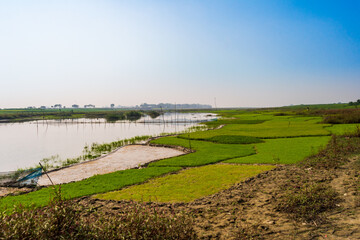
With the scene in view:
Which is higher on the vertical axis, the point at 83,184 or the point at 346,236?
the point at 346,236

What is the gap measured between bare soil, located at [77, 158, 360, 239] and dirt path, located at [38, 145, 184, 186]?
7.58 metres

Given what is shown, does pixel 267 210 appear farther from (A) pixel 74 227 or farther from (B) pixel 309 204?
(A) pixel 74 227

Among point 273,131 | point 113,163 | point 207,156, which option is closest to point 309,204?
point 207,156

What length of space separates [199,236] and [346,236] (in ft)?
13.6

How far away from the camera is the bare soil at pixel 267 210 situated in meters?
6.67

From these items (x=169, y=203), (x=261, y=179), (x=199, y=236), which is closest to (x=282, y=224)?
(x=199, y=236)

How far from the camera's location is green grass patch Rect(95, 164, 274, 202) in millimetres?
11930

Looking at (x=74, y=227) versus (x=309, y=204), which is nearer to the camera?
(x=74, y=227)

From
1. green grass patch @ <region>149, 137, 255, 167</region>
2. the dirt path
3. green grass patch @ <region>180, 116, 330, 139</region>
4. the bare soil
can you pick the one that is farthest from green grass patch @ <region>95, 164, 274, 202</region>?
green grass patch @ <region>180, 116, 330, 139</region>

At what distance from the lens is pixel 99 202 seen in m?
11.3

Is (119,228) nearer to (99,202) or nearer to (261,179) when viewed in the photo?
(99,202)

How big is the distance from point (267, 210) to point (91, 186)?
11231mm

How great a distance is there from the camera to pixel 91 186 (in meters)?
14.7

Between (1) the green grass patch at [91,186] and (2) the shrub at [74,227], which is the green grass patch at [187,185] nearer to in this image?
(1) the green grass patch at [91,186]
